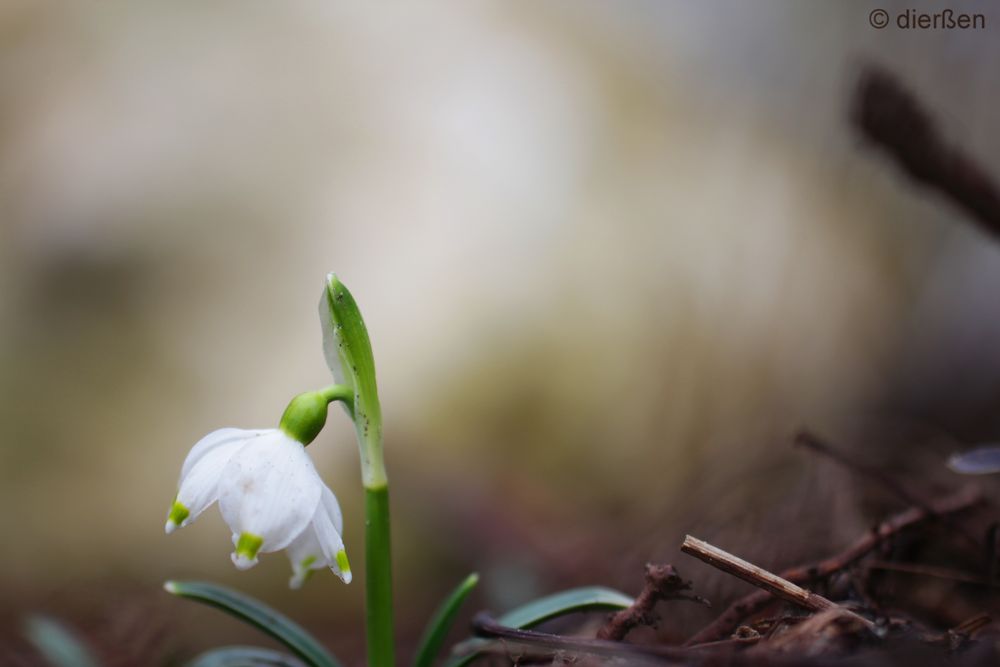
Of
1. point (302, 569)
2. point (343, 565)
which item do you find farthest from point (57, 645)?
point (343, 565)

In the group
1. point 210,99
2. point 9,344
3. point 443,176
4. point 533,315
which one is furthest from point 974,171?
point 9,344

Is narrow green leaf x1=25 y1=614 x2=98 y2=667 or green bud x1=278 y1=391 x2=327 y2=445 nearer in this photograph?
green bud x1=278 y1=391 x2=327 y2=445

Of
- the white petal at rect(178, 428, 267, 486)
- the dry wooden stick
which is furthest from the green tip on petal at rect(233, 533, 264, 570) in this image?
the dry wooden stick

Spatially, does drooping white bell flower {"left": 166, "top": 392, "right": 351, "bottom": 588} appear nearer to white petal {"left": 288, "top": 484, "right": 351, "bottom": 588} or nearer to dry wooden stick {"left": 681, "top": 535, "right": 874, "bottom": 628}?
white petal {"left": 288, "top": 484, "right": 351, "bottom": 588}

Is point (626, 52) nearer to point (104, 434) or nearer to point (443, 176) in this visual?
point (443, 176)

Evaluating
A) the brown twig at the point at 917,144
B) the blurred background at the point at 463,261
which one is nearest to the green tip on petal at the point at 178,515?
the brown twig at the point at 917,144

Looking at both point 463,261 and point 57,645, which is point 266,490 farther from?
point 463,261
